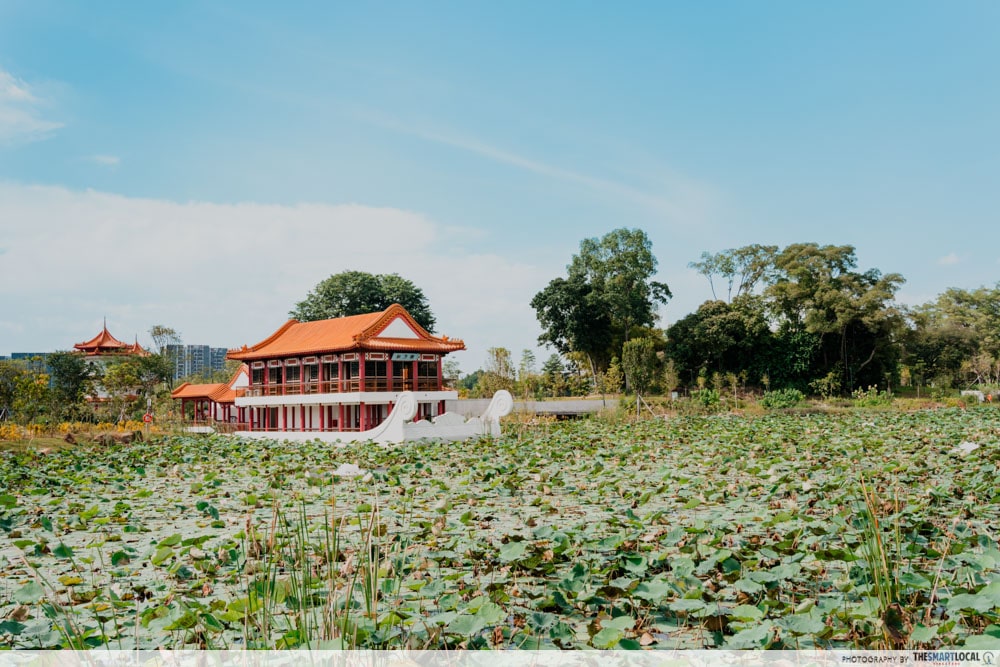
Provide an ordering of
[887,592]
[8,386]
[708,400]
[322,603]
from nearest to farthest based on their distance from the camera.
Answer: [887,592] → [322,603] → [8,386] → [708,400]

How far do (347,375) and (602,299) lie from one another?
610 inches

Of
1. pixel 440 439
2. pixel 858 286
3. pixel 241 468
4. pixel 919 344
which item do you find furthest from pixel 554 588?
pixel 919 344

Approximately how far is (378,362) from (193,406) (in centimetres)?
1696

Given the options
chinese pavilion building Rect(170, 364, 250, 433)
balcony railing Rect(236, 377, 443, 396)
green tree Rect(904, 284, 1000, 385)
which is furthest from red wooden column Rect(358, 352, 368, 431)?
green tree Rect(904, 284, 1000, 385)

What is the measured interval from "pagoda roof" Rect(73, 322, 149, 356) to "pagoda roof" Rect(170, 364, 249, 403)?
9.85m

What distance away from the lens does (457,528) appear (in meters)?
5.02

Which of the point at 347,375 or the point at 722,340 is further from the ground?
the point at 722,340

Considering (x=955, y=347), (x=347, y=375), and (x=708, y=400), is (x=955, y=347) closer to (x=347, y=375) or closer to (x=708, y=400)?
(x=708, y=400)

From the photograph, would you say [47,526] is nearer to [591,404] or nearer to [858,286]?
[591,404]

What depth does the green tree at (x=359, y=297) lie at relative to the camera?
109ft

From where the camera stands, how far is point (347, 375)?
19.4 m

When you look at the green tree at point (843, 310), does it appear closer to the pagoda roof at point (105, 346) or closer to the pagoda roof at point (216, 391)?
the pagoda roof at point (216, 391)

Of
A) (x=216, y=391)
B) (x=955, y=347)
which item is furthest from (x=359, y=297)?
(x=955, y=347)

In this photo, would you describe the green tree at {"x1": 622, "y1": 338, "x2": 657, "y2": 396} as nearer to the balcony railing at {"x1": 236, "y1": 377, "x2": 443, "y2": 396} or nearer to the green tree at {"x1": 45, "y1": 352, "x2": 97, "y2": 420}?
the balcony railing at {"x1": 236, "y1": 377, "x2": 443, "y2": 396}
